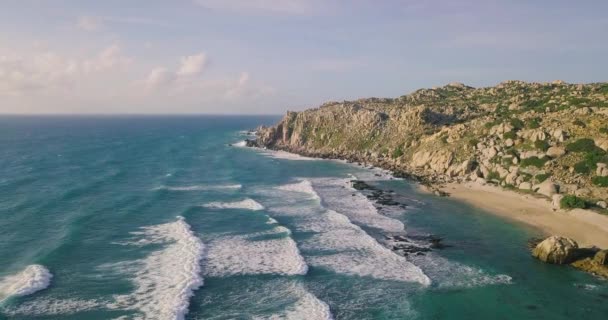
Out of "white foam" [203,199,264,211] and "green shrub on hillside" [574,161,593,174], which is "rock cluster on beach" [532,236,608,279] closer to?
"green shrub on hillside" [574,161,593,174]

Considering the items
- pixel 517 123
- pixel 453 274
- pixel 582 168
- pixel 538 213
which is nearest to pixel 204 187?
pixel 453 274

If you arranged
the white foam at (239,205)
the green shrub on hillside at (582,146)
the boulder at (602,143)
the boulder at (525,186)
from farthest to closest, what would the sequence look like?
the boulder at (525,186) < the green shrub on hillside at (582,146) < the boulder at (602,143) < the white foam at (239,205)

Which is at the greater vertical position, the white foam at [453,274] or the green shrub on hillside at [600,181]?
the green shrub on hillside at [600,181]

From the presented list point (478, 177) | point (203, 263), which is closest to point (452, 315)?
point (203, 263)

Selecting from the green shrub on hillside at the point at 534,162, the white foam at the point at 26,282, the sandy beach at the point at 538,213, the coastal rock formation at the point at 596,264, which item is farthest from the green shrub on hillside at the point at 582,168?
the white foam at the point at 26,282

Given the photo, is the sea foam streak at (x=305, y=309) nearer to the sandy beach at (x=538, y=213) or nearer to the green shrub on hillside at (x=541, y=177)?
the sandy beach at (x=538, y=213)

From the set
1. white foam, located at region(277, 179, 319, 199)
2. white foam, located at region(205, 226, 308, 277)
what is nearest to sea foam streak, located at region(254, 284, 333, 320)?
white foam, located at region(205, 226, 308, 277)

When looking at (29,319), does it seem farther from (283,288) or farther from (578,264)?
(578,264)

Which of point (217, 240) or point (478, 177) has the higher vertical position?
point (478, 177)
